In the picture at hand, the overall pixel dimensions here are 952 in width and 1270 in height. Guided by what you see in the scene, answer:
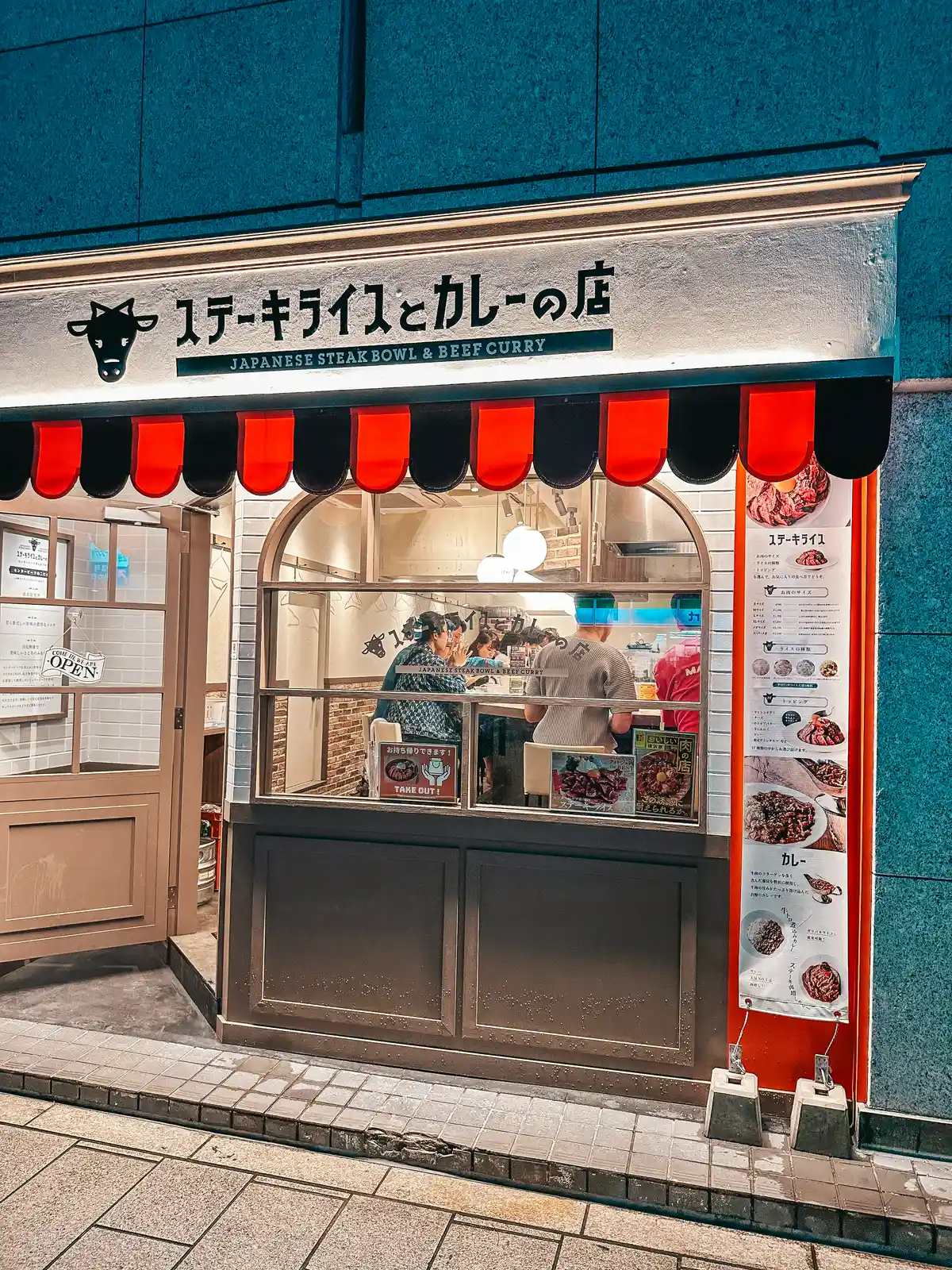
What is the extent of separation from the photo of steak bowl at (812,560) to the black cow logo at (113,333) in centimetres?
351

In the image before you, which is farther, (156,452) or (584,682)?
(584,682)

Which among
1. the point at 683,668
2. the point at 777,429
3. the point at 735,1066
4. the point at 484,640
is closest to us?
the point at 777,429

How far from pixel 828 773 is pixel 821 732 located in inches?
7.7

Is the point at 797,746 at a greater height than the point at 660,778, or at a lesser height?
greater

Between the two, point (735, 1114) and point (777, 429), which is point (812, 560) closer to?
point (777, 429)

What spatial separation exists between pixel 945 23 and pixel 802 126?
713 mm

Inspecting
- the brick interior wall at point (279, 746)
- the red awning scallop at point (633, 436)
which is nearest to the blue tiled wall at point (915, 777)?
the red awning scallop at point (633, 436)

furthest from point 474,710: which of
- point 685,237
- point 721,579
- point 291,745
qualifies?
point 685,237

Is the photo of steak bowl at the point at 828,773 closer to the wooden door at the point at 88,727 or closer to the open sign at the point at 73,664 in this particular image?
the wooden door at the point at 88,727

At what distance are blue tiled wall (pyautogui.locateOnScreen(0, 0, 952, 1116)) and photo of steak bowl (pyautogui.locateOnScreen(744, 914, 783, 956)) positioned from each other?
446 mm

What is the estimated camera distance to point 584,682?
4715 mm

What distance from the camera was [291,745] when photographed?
5137 mm

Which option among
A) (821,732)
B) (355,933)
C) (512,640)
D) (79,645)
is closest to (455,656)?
(512,640)

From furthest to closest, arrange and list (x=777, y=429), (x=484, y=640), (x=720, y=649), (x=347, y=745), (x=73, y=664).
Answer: (x=73, y=664) < (x=347, y=745) < (x=484, y=640) < (x=720, y=649) < (x=777, y=429)
